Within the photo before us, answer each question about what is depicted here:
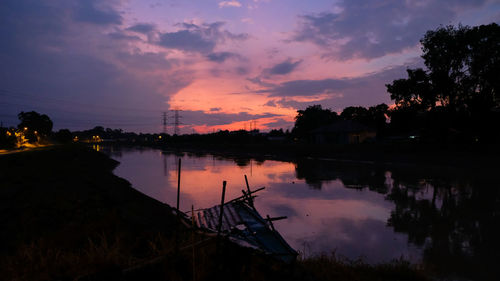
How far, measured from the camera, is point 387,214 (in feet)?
49.1

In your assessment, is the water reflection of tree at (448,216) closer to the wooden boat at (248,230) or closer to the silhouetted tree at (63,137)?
the wooden boat at (248,230)

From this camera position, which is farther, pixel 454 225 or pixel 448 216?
pixel 448 216

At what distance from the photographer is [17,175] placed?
77.6ft

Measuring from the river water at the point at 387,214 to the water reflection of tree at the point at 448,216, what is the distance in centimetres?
3

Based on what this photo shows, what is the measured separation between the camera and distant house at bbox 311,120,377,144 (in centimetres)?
5628

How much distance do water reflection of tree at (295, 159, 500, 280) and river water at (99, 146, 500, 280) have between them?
1.1 inches

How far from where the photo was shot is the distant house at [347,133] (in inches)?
2216

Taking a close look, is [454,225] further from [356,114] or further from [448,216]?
[356,114]

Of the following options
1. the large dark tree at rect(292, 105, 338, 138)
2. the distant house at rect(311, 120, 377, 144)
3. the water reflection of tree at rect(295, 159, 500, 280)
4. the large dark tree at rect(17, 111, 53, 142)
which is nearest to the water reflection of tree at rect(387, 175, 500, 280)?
the water reflection of tree at rect(295, 159, 500, 280)

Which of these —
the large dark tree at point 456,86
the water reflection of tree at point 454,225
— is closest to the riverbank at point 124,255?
the water reflection of tree at point 454,225

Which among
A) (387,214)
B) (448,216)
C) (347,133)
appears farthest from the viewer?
(347,133)

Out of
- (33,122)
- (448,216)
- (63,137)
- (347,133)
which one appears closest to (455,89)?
(347,133)

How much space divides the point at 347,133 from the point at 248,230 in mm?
52408

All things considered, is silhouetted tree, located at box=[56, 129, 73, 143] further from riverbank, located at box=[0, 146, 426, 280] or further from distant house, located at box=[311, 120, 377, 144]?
riverbank, located at box=[0, 146, 426, 280]
